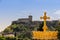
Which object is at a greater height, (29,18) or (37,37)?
(29,18)

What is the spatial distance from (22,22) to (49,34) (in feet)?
472

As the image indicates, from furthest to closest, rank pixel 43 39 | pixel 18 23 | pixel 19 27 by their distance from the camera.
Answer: pixel 18 23, pixel 19 27, pixel 43 39

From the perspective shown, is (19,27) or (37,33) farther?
(19,27)

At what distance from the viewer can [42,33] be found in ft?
37.1

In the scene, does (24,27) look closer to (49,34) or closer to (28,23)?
(28,23)

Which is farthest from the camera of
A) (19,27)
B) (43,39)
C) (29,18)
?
(29,18)

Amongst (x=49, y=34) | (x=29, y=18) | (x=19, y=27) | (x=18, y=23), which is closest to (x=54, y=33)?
(x=49, y=34)

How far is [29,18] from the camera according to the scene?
530 feet

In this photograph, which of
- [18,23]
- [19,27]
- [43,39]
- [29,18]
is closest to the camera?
[43,39]

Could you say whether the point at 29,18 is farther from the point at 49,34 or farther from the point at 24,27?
the point at 49,34

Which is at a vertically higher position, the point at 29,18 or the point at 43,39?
the point at 29,18

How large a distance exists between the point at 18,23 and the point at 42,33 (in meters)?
140

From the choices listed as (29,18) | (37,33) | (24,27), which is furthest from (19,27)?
(37,33)

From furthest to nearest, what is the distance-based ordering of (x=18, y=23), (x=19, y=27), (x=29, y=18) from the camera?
(x=29, y=18) → (x=18, y=23) → (x=19, y=27)
